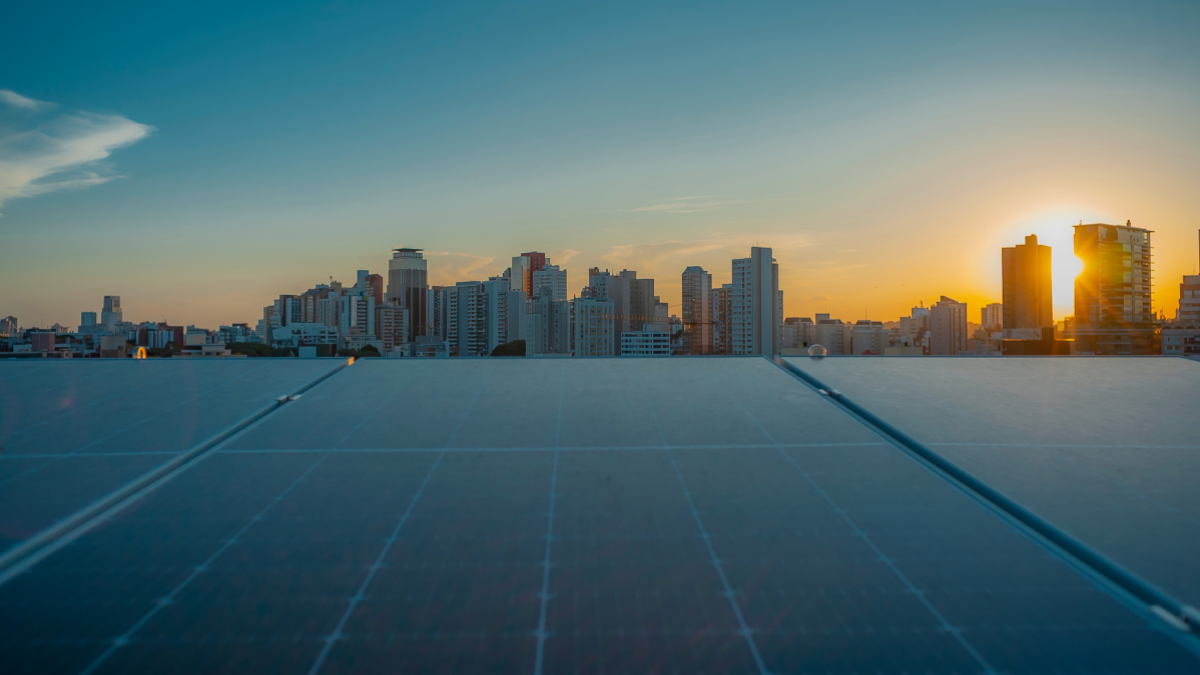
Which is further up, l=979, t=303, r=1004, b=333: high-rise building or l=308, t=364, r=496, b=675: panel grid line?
l=979, t=303, r=1004, b=333: high-rise building

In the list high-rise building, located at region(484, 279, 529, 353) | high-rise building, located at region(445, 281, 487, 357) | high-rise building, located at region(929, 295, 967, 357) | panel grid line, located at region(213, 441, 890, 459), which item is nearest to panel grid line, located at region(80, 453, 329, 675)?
panel grid line, located at region(213, 441, 890, 459)

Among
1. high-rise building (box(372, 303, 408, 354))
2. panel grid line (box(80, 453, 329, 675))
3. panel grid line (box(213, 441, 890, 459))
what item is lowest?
panel grid line (box(80, 453, 329, 675))

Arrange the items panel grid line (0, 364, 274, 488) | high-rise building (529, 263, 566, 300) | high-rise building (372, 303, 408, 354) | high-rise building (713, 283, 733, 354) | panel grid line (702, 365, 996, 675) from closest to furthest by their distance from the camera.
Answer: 1. panel grid line (702, 365, 996, 675)
2. panel grid line (0, 364, 274, 488)
3. high-rise building (713, 283, 733, 354)
4. high-rise building (372, 303, 408, 354)
5. high-rise building (529, 263, 566, 300)

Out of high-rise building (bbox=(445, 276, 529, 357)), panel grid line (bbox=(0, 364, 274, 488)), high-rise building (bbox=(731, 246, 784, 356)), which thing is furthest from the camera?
high-rise building (bbox=(445, 276, 529, 357))

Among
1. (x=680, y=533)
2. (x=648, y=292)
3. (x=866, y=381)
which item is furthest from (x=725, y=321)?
(x=680, y=533)

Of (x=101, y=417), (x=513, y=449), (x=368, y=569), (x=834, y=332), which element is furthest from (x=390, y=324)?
(x=368, y=569)

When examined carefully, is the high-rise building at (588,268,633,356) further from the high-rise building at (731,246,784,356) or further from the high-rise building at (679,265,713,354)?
the high-rise building at (731,246,784,356)
